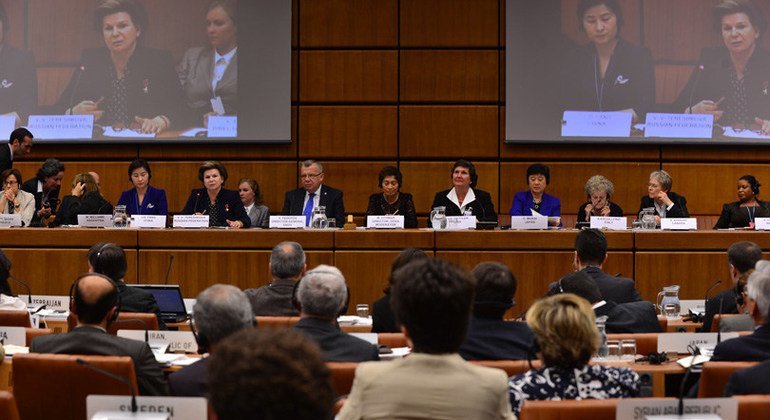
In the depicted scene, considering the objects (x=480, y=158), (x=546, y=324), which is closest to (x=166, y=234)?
(x=480, y=158)

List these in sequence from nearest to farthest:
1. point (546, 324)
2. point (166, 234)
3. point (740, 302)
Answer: point (546, 324) → point (740, 302) → point (166, 234)

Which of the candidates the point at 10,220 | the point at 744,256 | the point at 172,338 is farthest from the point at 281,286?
the point at 10,220

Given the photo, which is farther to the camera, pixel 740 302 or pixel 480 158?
pixel 480 158

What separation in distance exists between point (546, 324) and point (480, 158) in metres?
7.14

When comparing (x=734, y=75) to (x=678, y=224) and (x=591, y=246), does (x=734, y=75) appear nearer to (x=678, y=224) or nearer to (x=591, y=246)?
(x=678, y=224)

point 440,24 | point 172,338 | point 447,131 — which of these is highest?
point 440,24

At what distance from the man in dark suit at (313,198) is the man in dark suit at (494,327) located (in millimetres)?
4770

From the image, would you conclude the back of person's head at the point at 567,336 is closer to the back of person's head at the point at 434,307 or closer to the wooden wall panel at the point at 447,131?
the back of person's head at the point at 434,307

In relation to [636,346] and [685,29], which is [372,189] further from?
[636,346]

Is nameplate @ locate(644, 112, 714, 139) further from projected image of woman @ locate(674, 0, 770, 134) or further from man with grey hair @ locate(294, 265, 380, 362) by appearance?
man with grey hair @ locate(294, 265, 380, 362)

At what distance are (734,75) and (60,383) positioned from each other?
26.9ft

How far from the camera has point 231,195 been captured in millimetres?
8523

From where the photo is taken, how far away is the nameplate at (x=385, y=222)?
Answer: 780cm

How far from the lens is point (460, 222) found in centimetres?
784
